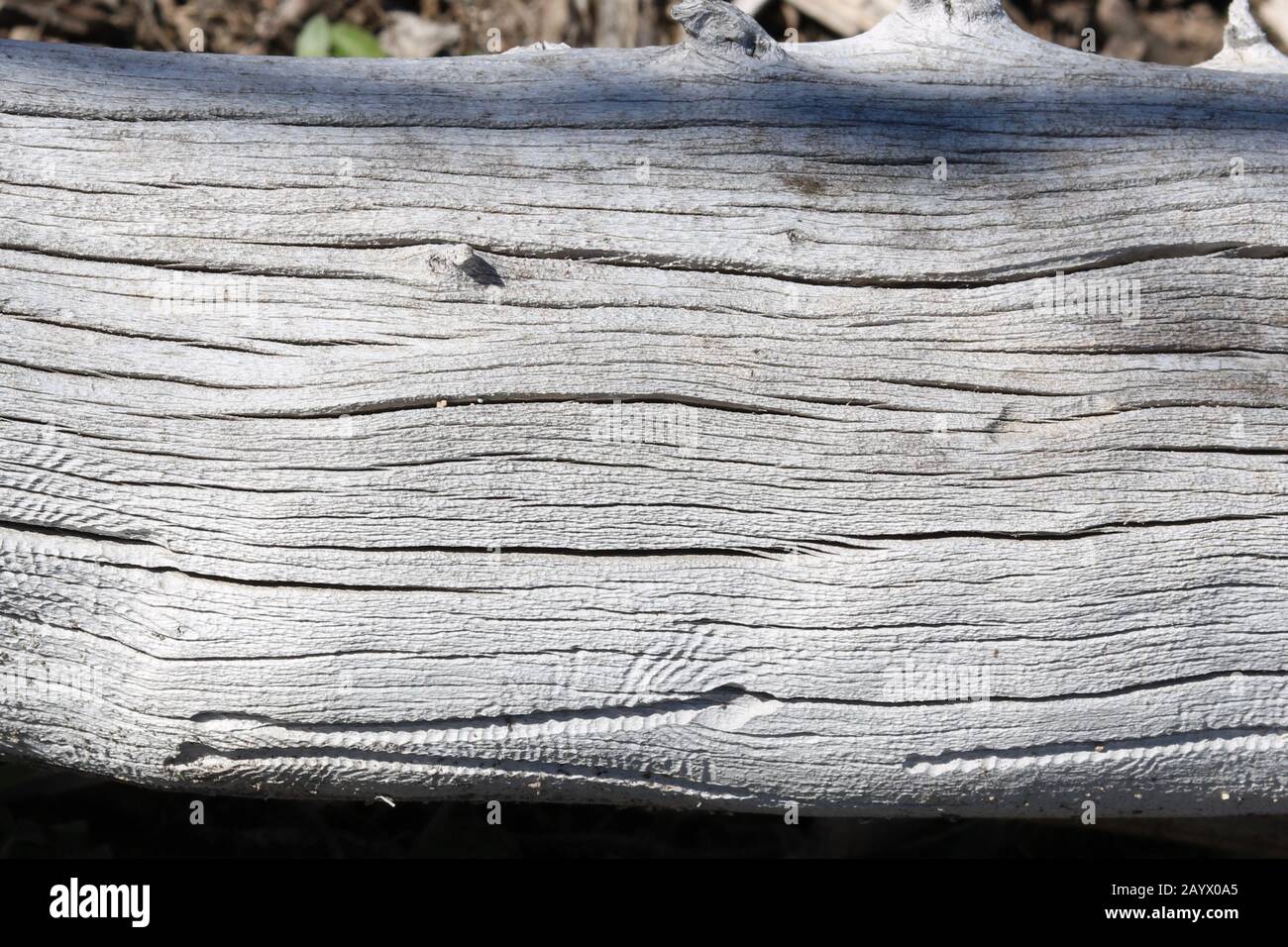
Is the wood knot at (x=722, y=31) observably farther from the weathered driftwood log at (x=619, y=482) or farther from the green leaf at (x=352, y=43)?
the green leaf at (x=352, y=43)

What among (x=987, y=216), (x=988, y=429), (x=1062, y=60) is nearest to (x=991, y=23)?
(x=1062, y=60)

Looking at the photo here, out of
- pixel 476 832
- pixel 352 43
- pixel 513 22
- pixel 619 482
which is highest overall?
pixel 513 22

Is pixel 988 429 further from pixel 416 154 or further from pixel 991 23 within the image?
pixel 416 154

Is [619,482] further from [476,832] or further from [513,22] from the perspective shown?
[513,22]

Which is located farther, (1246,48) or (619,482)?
(1246,48)

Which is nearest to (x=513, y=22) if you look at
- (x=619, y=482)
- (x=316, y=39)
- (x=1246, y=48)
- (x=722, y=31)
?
(x=316, y=39)

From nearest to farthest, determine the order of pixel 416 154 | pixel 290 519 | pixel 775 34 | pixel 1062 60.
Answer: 1. pixel 290 519
2. pixel 416 154
3. pixel 1062 60
4. pixel 775 34
